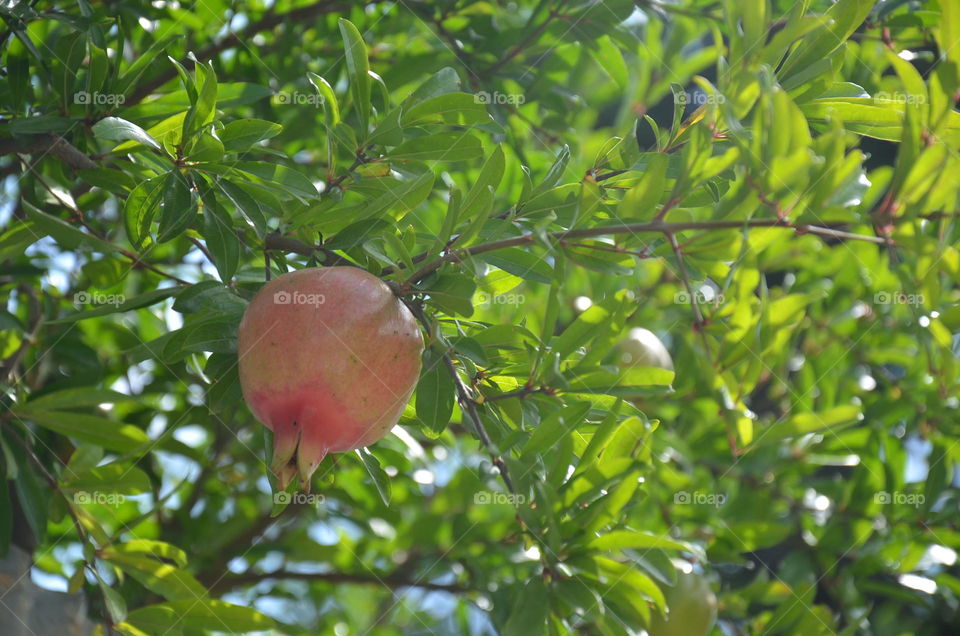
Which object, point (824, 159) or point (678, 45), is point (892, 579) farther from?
point (824, 159)

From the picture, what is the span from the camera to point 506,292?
3.89ft

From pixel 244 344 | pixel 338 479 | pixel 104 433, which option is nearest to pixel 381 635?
pixel 338 479

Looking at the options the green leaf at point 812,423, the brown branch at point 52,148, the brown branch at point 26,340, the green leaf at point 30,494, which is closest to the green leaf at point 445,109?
the brown branch at point 52,148

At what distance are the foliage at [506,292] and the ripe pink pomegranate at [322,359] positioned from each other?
52 millimetres

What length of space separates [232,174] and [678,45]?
145 cm

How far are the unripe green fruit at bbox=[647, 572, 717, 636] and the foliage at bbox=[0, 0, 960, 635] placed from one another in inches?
3.7

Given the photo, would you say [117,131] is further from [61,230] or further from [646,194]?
[646,194]

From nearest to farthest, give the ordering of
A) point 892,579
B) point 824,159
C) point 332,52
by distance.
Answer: point 824,159 < point 332,52 < point 892,579

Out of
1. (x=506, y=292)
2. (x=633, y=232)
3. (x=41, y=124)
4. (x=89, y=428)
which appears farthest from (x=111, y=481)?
(x=633, y=232)

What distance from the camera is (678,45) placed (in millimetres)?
2125

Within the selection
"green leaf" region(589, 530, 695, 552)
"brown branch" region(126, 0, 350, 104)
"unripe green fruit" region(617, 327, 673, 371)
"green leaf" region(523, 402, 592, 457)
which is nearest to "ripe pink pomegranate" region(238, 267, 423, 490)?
"green leaf" region(523, 402, 592, 457)

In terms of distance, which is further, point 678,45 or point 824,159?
point 678,45

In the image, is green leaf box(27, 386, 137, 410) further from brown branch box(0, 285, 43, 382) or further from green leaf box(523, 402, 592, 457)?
green leaf box(523, 402, 592, 457)

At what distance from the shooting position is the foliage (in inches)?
34.9
